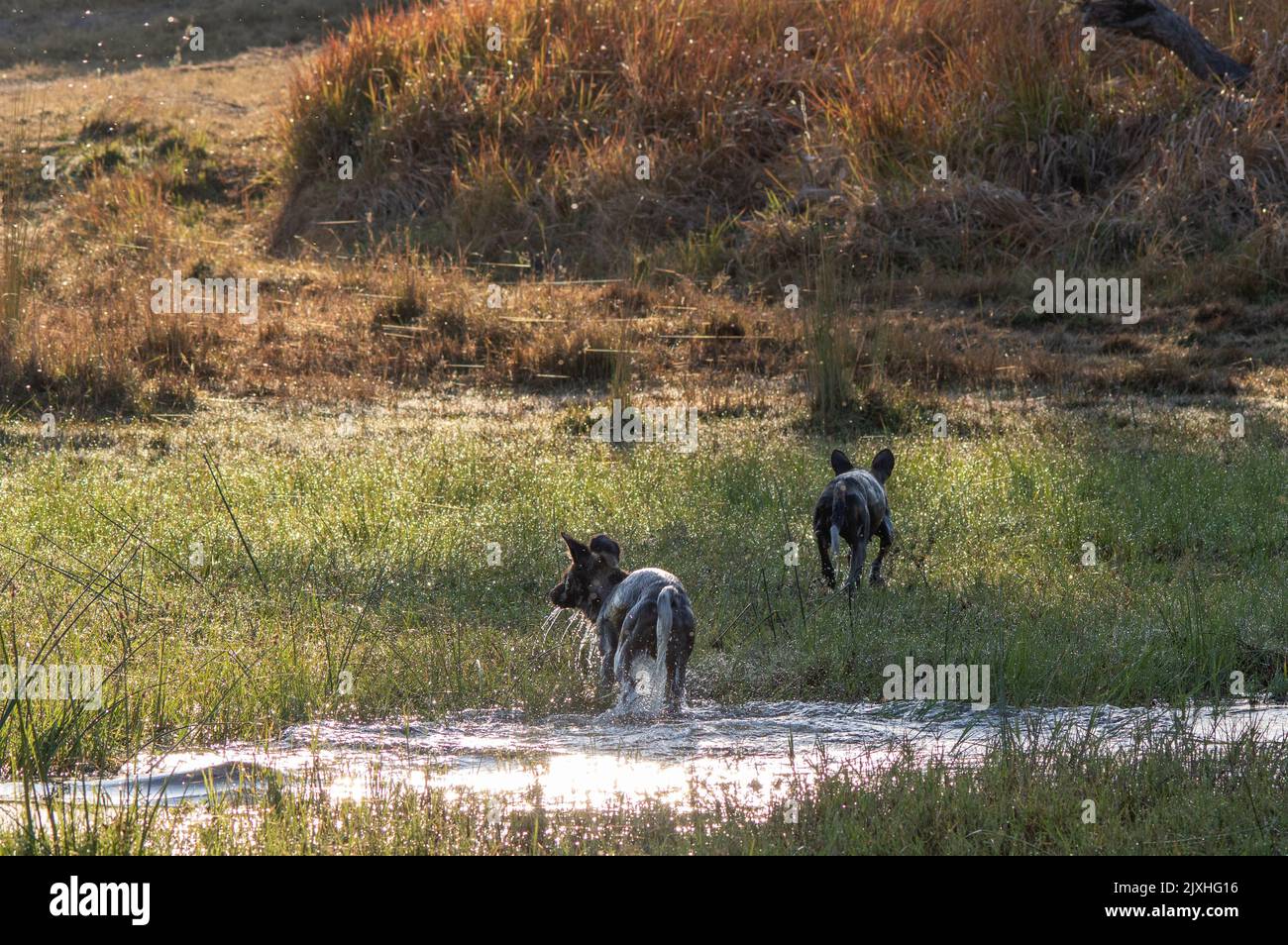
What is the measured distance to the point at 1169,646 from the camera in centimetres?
719

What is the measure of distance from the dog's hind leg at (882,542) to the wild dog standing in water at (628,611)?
2.06 metres

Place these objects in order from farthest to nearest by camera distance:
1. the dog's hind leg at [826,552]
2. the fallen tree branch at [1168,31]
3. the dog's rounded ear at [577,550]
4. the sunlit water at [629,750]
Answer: the fallen tree branch at [1168,31] < the dog's hind leg at [826,552] < the dog's rounded ear at [577,550] < the sunlit water at [629,750]

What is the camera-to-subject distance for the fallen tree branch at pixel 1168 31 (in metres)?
17.6

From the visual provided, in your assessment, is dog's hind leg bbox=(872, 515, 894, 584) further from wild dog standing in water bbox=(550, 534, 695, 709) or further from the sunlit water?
wild dog standing in water bbox=(550, 534, 695, 709)

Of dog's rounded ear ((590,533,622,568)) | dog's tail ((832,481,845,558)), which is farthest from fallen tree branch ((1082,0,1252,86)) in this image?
dog's rounded ear ((590,533,622,568))

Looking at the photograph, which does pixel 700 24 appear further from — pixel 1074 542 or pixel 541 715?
pixel 541 715

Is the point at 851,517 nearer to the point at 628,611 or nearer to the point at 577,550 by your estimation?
the point at 577,550

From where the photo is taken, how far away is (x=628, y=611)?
643 cm

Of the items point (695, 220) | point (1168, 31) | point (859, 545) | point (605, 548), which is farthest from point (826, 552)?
point (1168, 31)

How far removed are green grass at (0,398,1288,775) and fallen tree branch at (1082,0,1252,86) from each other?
6589 millimetres

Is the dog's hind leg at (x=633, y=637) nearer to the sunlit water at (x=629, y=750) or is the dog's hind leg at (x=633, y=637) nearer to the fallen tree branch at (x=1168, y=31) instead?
the sunlit water at (x=629, y=750)

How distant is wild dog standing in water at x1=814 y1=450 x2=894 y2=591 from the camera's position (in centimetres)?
822

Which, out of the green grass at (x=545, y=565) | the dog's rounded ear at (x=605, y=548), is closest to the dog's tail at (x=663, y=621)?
the dog's rounded ear at (x=605, y=548)

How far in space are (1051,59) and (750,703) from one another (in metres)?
14.2
